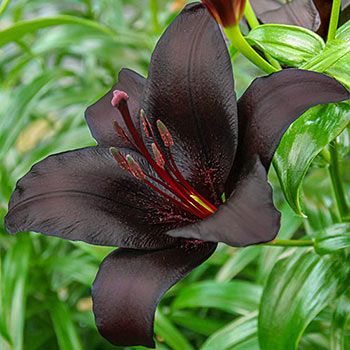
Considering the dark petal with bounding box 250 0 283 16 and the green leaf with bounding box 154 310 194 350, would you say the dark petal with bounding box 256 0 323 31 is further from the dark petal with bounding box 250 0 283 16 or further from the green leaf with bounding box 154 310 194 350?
the green leaf with bounding box 154 310 194 350

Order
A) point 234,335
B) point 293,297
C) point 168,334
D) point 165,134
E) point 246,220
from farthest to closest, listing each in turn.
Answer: point 168,334
point 234,335
point 293,297
point 165,134
point 246,220

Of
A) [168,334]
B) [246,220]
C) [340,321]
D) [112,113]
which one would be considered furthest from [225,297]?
[246,220]

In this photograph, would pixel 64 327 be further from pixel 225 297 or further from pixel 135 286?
pixel 135 286

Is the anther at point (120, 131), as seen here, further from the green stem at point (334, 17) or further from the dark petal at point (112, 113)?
the green stem at point (334, 17)

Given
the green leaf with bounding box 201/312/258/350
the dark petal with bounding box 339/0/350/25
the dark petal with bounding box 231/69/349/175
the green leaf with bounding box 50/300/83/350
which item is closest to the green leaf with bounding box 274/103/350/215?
the dark petal with bounding box 231/69/349/175

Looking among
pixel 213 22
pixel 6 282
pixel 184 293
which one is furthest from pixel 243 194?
pixel 6 282

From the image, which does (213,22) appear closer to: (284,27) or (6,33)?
→ (284,27)
